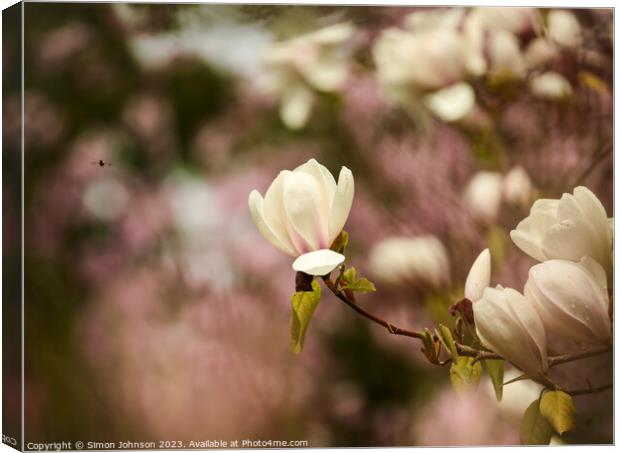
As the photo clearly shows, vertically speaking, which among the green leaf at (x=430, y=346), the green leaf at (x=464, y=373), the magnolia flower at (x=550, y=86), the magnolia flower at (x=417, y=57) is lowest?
the green leaf at (x=464, y=373)

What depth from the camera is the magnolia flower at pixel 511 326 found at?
5.67 ft

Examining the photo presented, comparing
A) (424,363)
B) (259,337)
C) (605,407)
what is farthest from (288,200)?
(605,407)

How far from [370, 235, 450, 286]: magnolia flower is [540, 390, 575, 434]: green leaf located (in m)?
0.26

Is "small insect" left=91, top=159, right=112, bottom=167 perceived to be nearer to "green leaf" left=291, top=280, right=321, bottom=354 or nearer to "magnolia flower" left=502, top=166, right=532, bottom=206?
"green leaf" left=291, top=280, right=321, bottom=354

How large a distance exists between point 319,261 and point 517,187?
16.7 inches

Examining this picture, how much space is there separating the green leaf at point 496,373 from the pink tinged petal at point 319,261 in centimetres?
33

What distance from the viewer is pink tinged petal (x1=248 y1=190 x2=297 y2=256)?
5.73 ft

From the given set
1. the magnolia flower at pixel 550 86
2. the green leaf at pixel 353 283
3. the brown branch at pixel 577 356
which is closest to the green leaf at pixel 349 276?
the green leaf at pixel 353 283

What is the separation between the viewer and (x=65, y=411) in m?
1.87

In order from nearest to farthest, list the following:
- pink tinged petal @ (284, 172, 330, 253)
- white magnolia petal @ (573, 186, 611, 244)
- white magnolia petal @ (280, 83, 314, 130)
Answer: pink tinged petal @ (284, 172, 330, 253) < white magnolia petal @ (573, 186, 611, 244) < white magnolia petal @ (280, 83, 314, 130)

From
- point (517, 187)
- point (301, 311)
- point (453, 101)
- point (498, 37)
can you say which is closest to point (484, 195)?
point (517, 187)

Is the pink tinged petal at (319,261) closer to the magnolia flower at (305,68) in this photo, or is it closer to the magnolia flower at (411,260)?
the magnolia flower at (411,260)

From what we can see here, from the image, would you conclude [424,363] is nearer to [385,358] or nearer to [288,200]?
[385,358]

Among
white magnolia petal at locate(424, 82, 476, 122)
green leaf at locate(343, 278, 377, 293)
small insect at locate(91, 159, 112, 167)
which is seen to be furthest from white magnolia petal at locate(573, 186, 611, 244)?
small insect at locate(91, 159, 112, 167)
